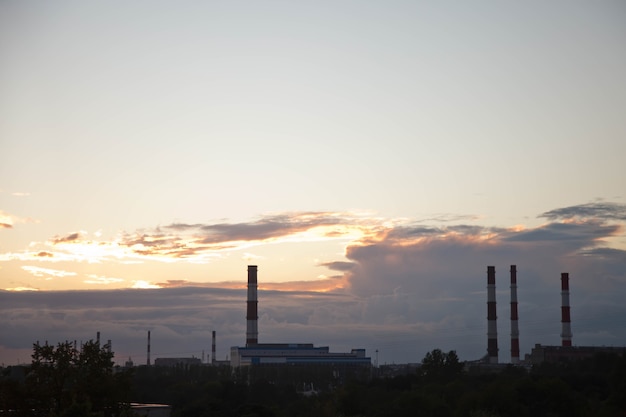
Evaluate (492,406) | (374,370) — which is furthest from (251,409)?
(374,370)

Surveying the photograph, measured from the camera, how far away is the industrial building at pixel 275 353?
431ft

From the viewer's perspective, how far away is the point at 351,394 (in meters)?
89.3

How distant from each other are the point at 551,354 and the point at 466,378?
3118 cm

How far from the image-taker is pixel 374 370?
166 meters

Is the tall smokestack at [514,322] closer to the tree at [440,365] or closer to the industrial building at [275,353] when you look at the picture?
the tree at [440,365]

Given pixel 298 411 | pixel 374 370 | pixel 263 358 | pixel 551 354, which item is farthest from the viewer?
pixel 374 370

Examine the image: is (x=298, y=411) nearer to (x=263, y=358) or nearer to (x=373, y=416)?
(x=373, y=416)

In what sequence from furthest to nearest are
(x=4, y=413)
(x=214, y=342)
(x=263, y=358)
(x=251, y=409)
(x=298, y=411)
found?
1. (x=214, y=342)
2. (x=263, y=358)
3. (x=298, y=411)
4. (x=251, y=409)
5. (x=4, y=413)

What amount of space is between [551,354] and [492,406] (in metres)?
65.2

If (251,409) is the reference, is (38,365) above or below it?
above

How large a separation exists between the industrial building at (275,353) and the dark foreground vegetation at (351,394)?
5706 mm

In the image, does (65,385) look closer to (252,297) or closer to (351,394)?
(351,394)

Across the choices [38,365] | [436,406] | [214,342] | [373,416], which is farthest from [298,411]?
[214,342]

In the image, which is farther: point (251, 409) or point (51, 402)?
point (251, 409)
